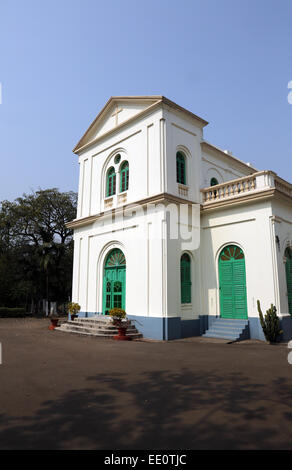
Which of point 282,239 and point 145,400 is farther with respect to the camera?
point 282,239

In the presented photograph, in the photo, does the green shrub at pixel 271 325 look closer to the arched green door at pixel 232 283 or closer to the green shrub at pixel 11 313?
the arched green door at pixel 232 283

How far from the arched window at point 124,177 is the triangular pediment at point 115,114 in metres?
1.98

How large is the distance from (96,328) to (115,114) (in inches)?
401

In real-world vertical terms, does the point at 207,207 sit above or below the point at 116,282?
above

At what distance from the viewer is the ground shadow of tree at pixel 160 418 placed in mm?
3271

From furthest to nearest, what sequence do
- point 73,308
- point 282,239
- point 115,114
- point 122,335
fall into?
point 115,114 < point 73,308 < point 282,239 < point 122,335

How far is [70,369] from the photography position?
6.52 metres

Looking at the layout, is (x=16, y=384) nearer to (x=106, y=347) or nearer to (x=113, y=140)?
(x=106, y=347)

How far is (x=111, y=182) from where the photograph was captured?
1536cm

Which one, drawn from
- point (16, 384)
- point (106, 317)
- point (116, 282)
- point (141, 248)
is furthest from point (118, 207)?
point (16, 384)

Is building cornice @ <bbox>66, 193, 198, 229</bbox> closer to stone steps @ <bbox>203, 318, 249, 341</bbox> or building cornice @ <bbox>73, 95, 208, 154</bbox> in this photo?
building cornice @ <bbox>73, 95, 208, 154</bbox>

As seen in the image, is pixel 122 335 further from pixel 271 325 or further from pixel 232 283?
pixel 271 325

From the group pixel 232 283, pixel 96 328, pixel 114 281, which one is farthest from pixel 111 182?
pixel 232 283

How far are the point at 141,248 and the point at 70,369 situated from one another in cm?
662
